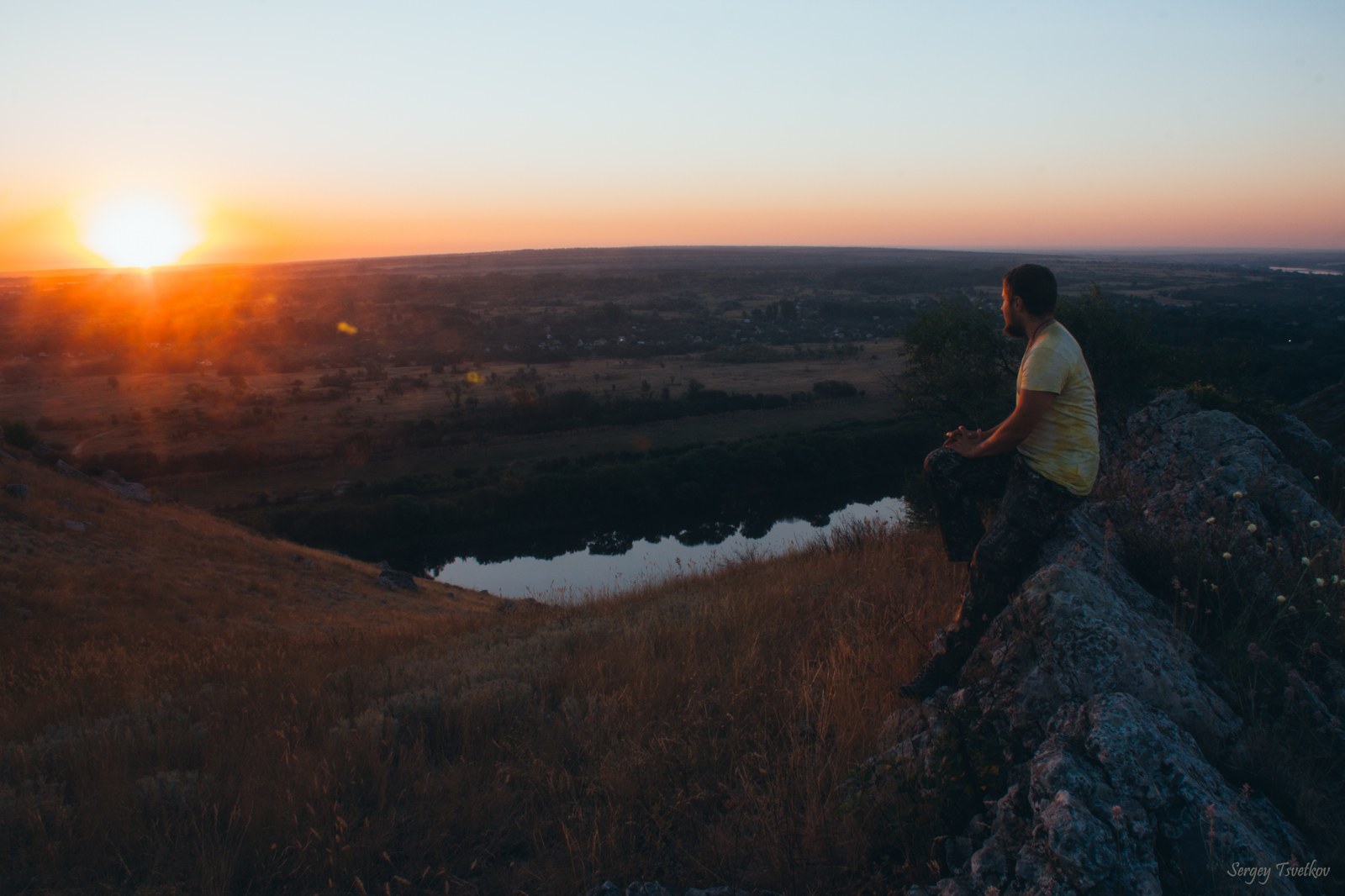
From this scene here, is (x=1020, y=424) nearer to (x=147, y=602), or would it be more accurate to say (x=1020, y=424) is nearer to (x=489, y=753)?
(x=489, y=753)

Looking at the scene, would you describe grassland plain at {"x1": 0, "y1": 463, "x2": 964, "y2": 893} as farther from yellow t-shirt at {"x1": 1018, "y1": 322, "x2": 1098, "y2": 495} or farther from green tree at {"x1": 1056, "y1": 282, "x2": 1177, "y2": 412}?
green tree at {"x1": 1056, "y1": 282, "x2": 1177, "y2": 412}

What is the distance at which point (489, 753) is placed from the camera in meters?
3.79

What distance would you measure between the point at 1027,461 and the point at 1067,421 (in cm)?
26

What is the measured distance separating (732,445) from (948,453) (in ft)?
121

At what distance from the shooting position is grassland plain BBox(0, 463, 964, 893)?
9.45ft

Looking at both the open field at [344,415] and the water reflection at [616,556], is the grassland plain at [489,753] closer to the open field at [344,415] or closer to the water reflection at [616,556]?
the water reflection at [616,556]

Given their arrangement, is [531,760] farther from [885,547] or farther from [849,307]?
[849,307]

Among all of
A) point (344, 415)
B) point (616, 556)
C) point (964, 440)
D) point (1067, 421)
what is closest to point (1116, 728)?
point (1067, 421)

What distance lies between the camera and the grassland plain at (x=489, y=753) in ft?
9.45

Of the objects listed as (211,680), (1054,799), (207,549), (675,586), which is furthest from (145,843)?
(207,549)

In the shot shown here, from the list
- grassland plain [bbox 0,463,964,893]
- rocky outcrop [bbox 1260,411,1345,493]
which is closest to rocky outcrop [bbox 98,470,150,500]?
grassland plain [bbox 0,463,964,893]

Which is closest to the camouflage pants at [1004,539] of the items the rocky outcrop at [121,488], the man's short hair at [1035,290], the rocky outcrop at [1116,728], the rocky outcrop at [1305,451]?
the rocky outcrop at [1116,728]

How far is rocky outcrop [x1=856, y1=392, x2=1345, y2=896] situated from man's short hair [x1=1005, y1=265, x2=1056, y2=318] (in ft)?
3.55

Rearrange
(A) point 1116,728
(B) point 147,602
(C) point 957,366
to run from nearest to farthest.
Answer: (A) point 1116,728 < (B) point 147,602 < (C) point 957,366
